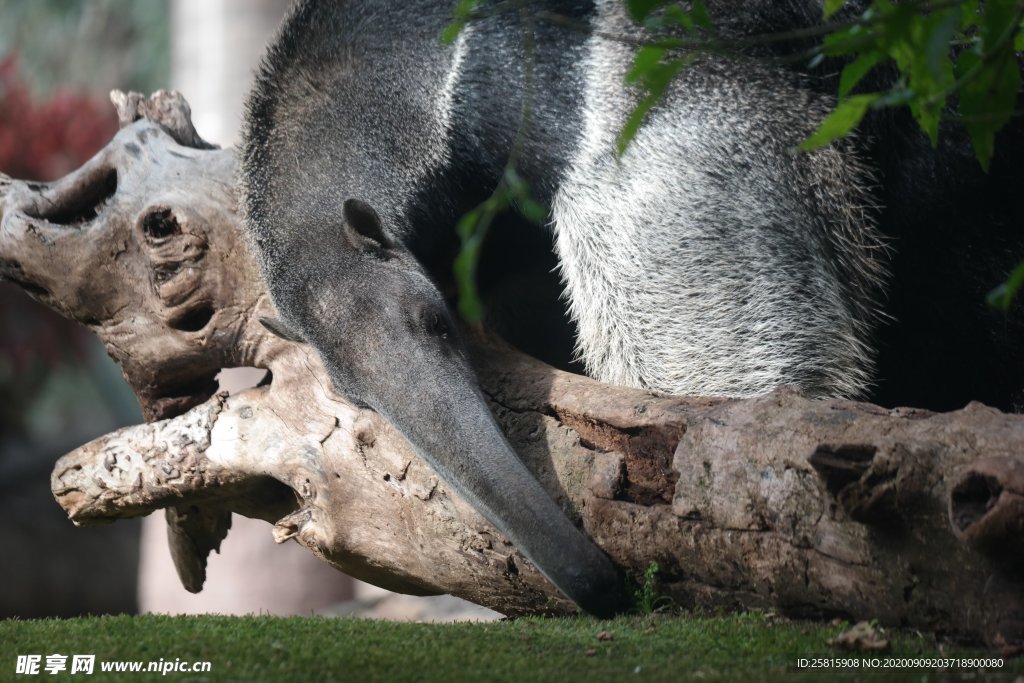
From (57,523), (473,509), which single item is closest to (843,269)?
(473,509)

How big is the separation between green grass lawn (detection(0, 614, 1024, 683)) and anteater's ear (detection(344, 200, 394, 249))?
1181 mm

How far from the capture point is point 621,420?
2955mm

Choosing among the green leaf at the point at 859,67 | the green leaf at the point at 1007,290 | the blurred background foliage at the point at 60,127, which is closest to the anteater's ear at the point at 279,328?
the green leaf at the point at 859,67

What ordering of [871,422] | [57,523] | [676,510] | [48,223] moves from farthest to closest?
[57,523] < [48,223] < [676,510] < [871,422]

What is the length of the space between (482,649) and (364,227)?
1455 millimetres

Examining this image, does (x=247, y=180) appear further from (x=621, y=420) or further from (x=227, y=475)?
(x=621, y=420)

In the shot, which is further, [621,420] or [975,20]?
[621,420]

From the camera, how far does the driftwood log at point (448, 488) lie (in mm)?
2236

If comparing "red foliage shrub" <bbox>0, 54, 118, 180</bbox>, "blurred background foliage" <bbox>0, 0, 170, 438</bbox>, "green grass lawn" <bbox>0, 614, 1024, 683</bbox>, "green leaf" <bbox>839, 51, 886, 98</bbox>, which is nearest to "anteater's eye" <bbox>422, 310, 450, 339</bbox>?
"green grass lawn" <bbox>0, 614, 1024, 683</bbox>

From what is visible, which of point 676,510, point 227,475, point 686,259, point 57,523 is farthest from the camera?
point 57,523

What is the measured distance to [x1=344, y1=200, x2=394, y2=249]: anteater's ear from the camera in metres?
3.25

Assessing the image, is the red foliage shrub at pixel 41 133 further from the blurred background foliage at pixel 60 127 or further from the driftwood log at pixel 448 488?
the driftwood log at pixel 448 488

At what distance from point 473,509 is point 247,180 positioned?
4.90 ft

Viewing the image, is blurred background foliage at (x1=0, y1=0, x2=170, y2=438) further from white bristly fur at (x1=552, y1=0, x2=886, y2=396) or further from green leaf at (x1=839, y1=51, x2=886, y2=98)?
green leaf at (x1=839, y1=51, x2=886, y2=98)
